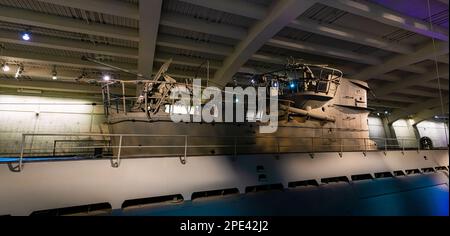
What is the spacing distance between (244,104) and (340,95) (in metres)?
3.98

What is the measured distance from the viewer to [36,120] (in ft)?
Result: 44.9

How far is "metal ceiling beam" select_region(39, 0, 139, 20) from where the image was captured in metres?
7.33

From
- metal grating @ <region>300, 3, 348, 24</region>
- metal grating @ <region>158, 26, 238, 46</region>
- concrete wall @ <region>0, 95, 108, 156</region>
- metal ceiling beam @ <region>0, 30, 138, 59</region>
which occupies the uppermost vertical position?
metal grating @ <region>300, 3, 348, 24</region>

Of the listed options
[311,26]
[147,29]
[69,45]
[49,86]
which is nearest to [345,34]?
[311,26]

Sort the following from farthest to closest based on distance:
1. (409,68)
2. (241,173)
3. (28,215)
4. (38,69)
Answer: (409,68), (38,69), (241,173), (28,215)

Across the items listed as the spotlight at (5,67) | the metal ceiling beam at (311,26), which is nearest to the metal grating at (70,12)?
the metal ceiling beam at (311,26)

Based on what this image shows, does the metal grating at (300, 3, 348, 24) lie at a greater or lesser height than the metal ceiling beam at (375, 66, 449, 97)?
greater

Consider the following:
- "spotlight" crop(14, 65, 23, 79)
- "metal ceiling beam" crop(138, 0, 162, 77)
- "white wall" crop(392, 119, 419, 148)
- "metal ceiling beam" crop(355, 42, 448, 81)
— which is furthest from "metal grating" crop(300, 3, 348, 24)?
"white wall" crop(392, 119, 419, 148)

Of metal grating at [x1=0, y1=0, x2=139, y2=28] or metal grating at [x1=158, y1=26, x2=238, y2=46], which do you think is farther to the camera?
metal grating at [x1=158, y1=26, x2=238, y2=46]

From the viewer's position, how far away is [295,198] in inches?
237

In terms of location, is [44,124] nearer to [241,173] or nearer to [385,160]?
[241,173]

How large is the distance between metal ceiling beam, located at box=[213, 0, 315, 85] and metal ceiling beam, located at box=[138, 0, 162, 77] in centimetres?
350

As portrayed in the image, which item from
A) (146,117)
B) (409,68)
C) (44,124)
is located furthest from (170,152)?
(409,68)

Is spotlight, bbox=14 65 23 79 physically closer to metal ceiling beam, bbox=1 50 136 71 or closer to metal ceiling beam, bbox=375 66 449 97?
metal ceiling beam, bbox=1 50 136 71
